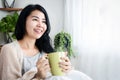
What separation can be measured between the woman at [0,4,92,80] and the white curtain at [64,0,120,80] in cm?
92

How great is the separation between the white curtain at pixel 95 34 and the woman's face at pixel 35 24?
3.37 feet

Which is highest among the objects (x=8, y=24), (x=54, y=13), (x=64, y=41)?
(x=54, y=13)

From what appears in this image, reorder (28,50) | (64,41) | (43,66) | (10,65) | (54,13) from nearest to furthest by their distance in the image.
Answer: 1. (43,66)
2. (10,65)
3. (28,50)
4. (64,41)
5. (54,13)

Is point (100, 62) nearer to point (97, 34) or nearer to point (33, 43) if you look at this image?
point (97, 34)

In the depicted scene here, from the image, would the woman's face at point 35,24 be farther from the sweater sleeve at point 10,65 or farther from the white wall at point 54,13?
the white wall at point 54,13

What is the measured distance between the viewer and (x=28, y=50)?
1.16 metres

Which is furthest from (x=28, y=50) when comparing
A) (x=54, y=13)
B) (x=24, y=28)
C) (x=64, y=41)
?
(x=54, y=13)

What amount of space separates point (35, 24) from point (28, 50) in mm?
148

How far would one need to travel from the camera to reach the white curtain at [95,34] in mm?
2004

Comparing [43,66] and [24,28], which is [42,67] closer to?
[43,66]

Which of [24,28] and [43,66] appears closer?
[43,66]

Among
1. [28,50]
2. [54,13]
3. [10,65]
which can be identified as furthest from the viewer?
[54,13]

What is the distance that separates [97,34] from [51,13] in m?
0.61

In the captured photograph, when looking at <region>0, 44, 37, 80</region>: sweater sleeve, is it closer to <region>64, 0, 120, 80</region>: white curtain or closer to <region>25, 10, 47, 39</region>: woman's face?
<region>25, 10, 47, 39</region>: woman's face
